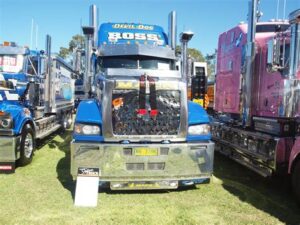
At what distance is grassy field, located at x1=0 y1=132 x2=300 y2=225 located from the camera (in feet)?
14.5

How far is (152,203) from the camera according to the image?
16.4 feet

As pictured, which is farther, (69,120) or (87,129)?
(69,120)

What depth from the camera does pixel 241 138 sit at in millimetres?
7188

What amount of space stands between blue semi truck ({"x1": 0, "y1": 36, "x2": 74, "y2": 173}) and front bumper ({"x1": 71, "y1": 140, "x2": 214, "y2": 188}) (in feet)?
6.50

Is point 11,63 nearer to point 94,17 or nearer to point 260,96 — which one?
point 94,17

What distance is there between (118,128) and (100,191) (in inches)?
40.6

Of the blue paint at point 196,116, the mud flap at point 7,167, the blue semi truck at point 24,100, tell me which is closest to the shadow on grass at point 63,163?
the blue semi truck at point 24,100

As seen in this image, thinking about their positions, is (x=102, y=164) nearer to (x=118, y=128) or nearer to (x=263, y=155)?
(x=118, y=128)

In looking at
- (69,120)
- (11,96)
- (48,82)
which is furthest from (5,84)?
(69,120)

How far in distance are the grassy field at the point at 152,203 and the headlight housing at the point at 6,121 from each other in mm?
882

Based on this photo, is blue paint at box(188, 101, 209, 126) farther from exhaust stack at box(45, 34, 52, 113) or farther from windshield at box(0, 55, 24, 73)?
exhaust stack at box(45, 34, 52, 113)

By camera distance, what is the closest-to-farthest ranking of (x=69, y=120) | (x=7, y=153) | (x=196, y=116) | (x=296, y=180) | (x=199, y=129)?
(x=296, y=180) → (x=199, y=129) → (x=196, y=116) → (x=7, y=153) → (x=69, y=120)

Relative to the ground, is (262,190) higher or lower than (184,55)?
lower

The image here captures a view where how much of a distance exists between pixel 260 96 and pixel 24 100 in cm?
521
